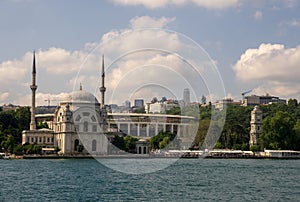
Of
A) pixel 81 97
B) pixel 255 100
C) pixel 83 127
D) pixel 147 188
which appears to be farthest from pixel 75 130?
pixel 255 100

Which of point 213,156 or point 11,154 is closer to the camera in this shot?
point 11,154

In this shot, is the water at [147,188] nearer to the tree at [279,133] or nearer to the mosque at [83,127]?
the mosque at [83,127]

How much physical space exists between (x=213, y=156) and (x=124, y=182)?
48.5 meters

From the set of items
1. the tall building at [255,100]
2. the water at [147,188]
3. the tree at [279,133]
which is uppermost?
the tall building at [255,100]

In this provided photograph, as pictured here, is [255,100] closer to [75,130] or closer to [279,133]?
[279,133]

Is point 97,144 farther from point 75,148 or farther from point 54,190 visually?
point 54,190

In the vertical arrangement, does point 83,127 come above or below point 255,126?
below

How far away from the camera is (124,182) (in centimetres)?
3662

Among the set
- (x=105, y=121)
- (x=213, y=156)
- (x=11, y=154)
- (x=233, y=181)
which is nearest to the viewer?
(x=233, y=181)

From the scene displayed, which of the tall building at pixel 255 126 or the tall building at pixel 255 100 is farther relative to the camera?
the tall building at pixel 255 100

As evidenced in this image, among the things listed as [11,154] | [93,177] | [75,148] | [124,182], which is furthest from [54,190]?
[75,148]

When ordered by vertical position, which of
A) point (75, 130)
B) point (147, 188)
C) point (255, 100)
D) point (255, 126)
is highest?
point (255, 100)

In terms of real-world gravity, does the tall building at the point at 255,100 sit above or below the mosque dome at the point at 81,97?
above

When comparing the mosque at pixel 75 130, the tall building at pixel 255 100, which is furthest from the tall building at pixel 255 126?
the tall building at pixel 255 100
